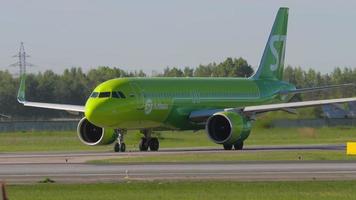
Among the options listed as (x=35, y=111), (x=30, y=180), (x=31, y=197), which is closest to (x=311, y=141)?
(x=30, y=180)

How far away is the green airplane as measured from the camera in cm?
5800

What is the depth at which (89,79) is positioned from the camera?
14712 cm

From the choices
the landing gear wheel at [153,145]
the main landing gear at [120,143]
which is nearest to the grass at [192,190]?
the main landing gear at [120,143]

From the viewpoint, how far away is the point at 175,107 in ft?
203

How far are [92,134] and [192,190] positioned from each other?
1265 inches

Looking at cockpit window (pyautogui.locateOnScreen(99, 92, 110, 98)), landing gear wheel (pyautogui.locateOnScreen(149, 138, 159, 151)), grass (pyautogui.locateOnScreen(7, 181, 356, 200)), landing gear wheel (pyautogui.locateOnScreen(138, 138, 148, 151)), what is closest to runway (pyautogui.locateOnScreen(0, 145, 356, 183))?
grass (pyautogui.locateOnScreen(7, 181, 356, 200))

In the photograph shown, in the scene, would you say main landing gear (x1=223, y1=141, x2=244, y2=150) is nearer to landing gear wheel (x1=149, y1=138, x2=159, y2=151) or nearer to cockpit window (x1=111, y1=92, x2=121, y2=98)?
landing gear wheel (x1=149, y1=138, x2=159, y2=151)

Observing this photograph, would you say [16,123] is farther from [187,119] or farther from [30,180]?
[30,180]

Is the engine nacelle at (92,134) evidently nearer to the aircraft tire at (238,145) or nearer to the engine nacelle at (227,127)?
the engine nacelle at (227,127)

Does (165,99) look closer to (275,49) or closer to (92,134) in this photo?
(92,134)

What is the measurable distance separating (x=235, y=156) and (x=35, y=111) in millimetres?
83534

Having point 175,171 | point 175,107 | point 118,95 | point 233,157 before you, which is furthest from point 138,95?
point 175,171

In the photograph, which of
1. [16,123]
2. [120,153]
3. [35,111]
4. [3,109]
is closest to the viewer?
[120,153]

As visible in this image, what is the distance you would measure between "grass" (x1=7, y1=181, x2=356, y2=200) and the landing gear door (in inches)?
994
